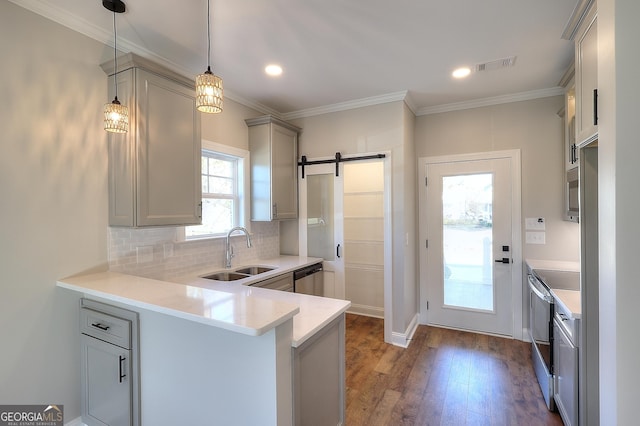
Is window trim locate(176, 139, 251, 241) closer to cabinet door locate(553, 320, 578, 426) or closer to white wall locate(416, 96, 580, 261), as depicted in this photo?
white wall locate(416, 96, 580, 261)

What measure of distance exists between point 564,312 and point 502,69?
2.21 meters

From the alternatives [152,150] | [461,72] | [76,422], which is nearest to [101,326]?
[76,422]

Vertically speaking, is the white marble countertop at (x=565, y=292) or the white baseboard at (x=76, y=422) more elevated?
the white marble countertop at (x=565, y=292)

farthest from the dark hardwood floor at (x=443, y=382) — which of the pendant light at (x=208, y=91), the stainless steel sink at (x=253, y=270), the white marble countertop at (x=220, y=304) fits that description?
the pendant light at (x=208, y=91)

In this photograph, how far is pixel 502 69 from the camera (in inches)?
113

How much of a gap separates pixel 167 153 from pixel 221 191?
3.56 ft

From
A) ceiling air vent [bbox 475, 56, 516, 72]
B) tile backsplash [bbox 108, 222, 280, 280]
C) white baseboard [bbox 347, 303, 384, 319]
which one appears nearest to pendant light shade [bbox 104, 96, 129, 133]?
tile backsplash [bbox 108, 222, 280, 280]

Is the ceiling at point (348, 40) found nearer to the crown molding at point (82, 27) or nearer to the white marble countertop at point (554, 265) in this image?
the crown molding at point (82, 27)

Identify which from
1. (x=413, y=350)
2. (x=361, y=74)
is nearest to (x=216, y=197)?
(x=361, y=74)

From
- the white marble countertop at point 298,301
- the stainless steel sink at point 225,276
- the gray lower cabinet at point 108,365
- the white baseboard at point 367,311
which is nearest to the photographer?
the white marble countertop at point 298,301

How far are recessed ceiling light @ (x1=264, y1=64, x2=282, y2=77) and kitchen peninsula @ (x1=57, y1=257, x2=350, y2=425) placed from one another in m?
2.08

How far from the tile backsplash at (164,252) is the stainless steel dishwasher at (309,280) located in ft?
2.22

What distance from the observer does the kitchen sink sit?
3.04m

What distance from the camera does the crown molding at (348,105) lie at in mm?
3409
